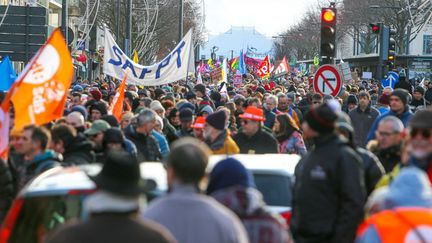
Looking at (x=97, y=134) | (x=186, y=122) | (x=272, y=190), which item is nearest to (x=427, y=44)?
(x=186, y=122)

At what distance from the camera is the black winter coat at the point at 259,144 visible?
42.2 feet

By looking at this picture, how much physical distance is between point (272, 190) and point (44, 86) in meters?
3.37

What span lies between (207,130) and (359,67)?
71146 mm

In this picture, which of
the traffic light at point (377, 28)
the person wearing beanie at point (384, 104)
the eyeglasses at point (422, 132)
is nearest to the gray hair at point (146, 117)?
the eyeglasses at point (422, 132)

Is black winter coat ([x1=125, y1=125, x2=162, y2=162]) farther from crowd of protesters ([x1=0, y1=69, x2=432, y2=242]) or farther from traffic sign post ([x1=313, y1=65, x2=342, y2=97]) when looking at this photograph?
traffic sign post ([x1=313, y1=65, x2=342, y2=97])

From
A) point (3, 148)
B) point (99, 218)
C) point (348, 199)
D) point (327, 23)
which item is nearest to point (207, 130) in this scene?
point (3, 148)

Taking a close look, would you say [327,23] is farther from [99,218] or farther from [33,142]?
[99,218]

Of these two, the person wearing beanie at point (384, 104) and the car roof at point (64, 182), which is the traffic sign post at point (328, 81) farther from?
the car roof at point (64, 182)

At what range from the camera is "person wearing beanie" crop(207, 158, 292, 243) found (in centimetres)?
658

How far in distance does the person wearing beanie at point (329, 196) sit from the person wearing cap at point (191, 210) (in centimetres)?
196

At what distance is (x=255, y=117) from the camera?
13047 mm

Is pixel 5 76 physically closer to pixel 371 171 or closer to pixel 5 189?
pixel 5 189

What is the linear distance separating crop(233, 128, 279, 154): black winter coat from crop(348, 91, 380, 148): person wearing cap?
392cm

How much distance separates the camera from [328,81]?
64.5 ft
